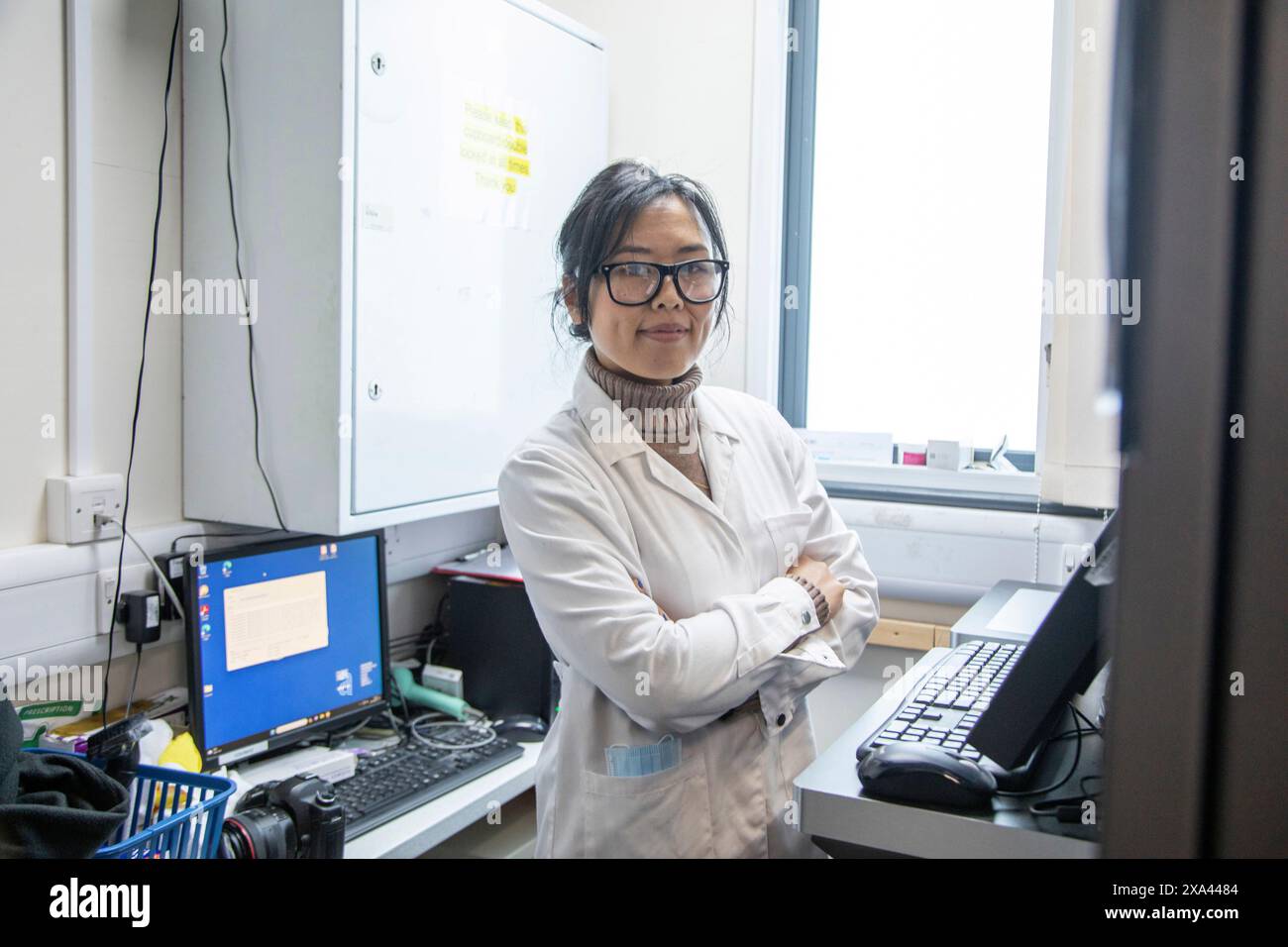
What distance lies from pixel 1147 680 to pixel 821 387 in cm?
233

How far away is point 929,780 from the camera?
34.5 inches

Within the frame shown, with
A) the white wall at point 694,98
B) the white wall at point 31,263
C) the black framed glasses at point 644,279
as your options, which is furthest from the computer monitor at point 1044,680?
the white wall at point 694,98

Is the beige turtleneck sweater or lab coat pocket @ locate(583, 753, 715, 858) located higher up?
the beige turtleneck sweater

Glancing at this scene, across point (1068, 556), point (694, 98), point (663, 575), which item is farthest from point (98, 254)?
point (1068, 556)

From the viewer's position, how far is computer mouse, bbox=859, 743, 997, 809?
87 cm

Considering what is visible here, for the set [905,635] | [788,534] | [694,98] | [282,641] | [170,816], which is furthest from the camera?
[694,98]

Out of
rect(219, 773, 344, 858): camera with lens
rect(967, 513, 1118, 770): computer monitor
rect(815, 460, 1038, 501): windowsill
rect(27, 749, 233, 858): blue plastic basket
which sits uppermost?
rect(815, 460, 1038, 501): windowsill

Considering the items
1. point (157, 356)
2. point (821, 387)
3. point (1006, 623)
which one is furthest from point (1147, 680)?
point (821, 387)

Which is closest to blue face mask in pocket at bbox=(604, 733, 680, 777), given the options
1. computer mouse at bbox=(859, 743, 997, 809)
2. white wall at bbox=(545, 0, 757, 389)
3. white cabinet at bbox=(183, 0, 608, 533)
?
computer mouse at bbox=(859, 743, 997, 809)

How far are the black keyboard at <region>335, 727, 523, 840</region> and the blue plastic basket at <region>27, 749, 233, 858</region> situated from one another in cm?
24

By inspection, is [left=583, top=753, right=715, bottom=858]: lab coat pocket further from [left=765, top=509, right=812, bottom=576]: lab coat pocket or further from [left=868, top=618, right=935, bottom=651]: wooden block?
[left=868, top=618, right=935, bottom=651]: wooden block

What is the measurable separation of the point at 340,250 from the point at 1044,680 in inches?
53.4

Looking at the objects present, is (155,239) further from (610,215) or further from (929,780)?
(929,780)
